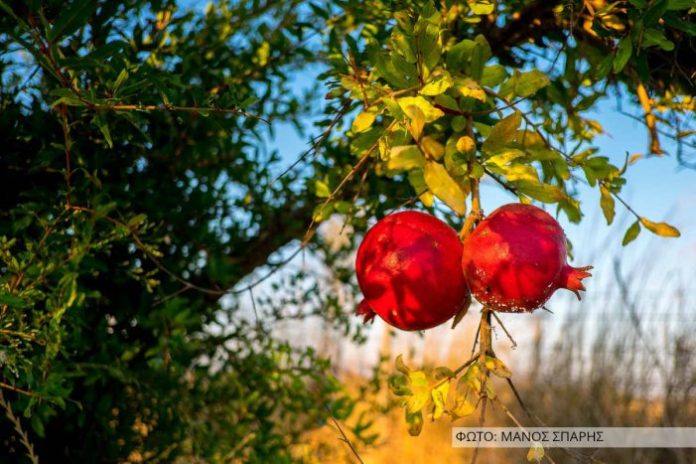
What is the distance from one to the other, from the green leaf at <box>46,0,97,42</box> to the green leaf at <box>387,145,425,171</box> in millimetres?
377

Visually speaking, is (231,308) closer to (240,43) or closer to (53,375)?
(240,43)

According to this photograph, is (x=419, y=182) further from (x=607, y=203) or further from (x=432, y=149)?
(x=607, y=203)

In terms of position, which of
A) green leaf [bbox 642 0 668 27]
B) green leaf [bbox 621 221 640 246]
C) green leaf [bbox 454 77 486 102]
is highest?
green leaf [bbox 642 0 668 27]

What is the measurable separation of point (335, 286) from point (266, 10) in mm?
Result: 745

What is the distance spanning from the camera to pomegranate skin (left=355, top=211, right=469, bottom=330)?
25.2 inches

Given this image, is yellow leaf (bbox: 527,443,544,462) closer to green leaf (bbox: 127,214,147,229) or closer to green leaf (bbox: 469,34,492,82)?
green leaf (bbox: 469,34,492,82)

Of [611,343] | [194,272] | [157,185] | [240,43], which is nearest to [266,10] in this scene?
[240,43]

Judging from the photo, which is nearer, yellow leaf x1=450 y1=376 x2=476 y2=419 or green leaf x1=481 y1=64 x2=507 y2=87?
yellow leaf x1=450 y1=376 x2=476 y2=419

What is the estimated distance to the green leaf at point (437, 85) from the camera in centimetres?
66

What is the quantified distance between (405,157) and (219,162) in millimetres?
757

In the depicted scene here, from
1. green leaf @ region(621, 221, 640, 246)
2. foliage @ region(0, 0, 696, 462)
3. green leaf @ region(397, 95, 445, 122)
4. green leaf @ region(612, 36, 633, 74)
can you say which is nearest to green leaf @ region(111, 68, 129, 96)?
foliage @ region(0, 0, 696, 462)

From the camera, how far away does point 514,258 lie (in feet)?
2.00

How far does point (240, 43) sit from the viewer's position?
4.81 ft

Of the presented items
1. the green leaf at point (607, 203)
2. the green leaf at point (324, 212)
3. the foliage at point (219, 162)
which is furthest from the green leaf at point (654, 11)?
the green leaf at point (324, 212)
